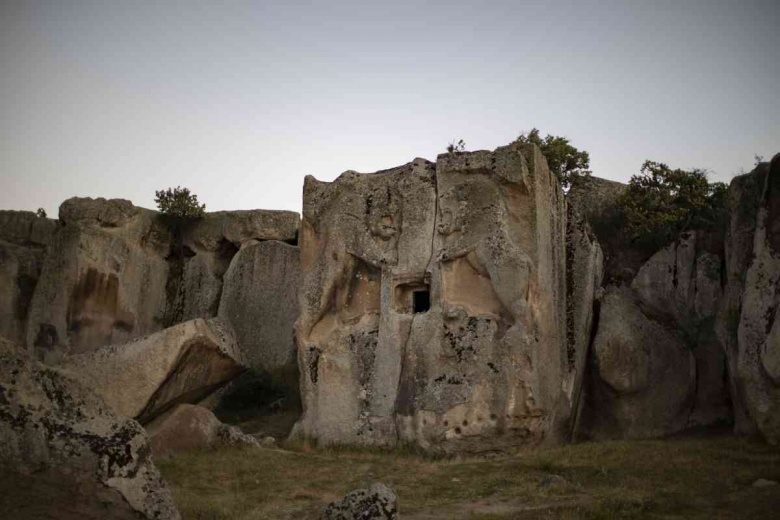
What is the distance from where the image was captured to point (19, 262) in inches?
883

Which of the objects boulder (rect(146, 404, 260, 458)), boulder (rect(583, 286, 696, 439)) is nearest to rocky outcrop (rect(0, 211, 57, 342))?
boulder (rect(146, 404, 260, 458))

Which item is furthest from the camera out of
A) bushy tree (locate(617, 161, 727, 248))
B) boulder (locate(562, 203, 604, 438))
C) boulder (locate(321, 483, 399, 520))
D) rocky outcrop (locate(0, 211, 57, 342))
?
rocky outcrop (locate(0, 211, 57, 342))

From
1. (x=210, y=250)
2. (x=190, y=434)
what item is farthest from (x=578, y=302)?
(x=210, y=250)

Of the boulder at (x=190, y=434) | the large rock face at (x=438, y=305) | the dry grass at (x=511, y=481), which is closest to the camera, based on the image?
the dry grass at (x=511, y=481)

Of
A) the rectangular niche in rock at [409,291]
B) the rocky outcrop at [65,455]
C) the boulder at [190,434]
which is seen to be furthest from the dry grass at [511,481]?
the rectangular niche in rock at [409,291]

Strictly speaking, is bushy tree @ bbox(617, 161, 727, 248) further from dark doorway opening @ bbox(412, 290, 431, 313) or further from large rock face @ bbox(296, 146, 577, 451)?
dark doorway opening @ bbox(412, 290, 431, 313)

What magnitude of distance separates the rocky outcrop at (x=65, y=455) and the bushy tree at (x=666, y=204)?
1413cm

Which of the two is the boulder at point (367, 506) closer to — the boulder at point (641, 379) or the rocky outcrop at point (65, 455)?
the rocky outcrop at point (65, 455)

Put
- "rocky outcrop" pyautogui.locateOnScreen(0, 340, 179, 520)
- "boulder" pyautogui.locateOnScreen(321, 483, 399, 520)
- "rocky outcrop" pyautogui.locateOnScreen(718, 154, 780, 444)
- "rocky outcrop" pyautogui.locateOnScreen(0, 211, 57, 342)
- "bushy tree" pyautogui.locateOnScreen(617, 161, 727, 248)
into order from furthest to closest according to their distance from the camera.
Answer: "rocky outcrop" pyautogui.locateOnScreen(0, 211, 57, 342)
"bushy tree" pyautogui.locateOnScreen(617, 161, 727, 248)
"rocky outcrop" pyautogui.locateOnScreen(718, 154, 780, 444)
"boulder" pyautogui.locateOnScreen(321, 483, 399, 520)
"rocky outcrop" pyautogui.locateOnScreen(0, 340, 179, 520)

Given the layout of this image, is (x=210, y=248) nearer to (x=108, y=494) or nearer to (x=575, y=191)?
(x=575, y=191)

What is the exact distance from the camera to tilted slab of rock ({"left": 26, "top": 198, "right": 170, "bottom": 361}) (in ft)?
69.1

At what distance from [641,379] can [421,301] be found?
4405mm

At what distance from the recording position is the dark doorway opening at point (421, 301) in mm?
16611

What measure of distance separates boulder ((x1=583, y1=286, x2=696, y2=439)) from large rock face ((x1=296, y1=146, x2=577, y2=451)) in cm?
86
